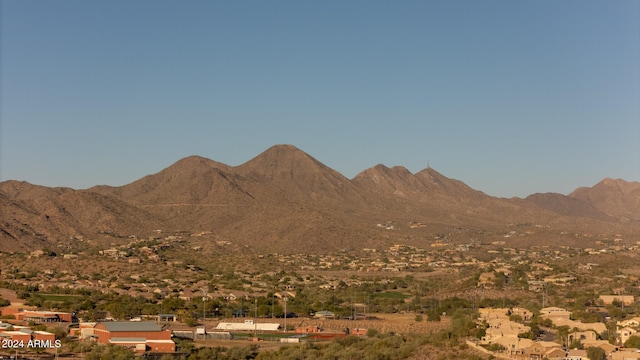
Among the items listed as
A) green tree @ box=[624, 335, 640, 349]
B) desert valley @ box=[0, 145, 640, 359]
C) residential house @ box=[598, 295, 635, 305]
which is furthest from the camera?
residential house @ box=[598, 295, 635, 305]

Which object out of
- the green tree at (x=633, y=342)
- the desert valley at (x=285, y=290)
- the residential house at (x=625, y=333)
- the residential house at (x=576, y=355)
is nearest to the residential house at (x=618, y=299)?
the desert valley at (x=285, y=290)

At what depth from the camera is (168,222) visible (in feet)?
635

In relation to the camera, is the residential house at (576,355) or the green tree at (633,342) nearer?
the residential house at (576,355)

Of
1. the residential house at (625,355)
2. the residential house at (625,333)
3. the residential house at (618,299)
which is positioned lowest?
the residential house at (625,355)

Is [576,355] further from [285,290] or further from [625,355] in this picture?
[285,290]

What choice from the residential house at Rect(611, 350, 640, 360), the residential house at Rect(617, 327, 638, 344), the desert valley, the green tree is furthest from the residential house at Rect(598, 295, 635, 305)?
the residential house at Rect(611, 350, 640, 360)

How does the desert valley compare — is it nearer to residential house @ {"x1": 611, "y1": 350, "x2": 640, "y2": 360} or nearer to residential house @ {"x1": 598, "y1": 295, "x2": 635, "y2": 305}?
residential house @ {"x1": 611, "y1": 350, "x2": 640, "y2": 360}

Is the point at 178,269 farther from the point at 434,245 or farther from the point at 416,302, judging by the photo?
the point at 434,245

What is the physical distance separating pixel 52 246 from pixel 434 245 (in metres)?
78.7

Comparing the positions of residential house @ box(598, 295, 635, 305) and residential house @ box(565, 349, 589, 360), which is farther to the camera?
residential house @ box(598, 295, 635, 305)

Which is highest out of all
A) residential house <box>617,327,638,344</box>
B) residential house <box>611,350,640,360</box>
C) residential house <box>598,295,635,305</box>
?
residential house <box>598,295,635,305</box>

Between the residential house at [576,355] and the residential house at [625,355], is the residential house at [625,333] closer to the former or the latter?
the residential house at [625,355]

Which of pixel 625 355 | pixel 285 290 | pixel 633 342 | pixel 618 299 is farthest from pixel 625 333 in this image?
pixel 285 290

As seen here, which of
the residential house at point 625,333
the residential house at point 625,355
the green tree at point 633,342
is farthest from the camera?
the residential house at point 625,333
